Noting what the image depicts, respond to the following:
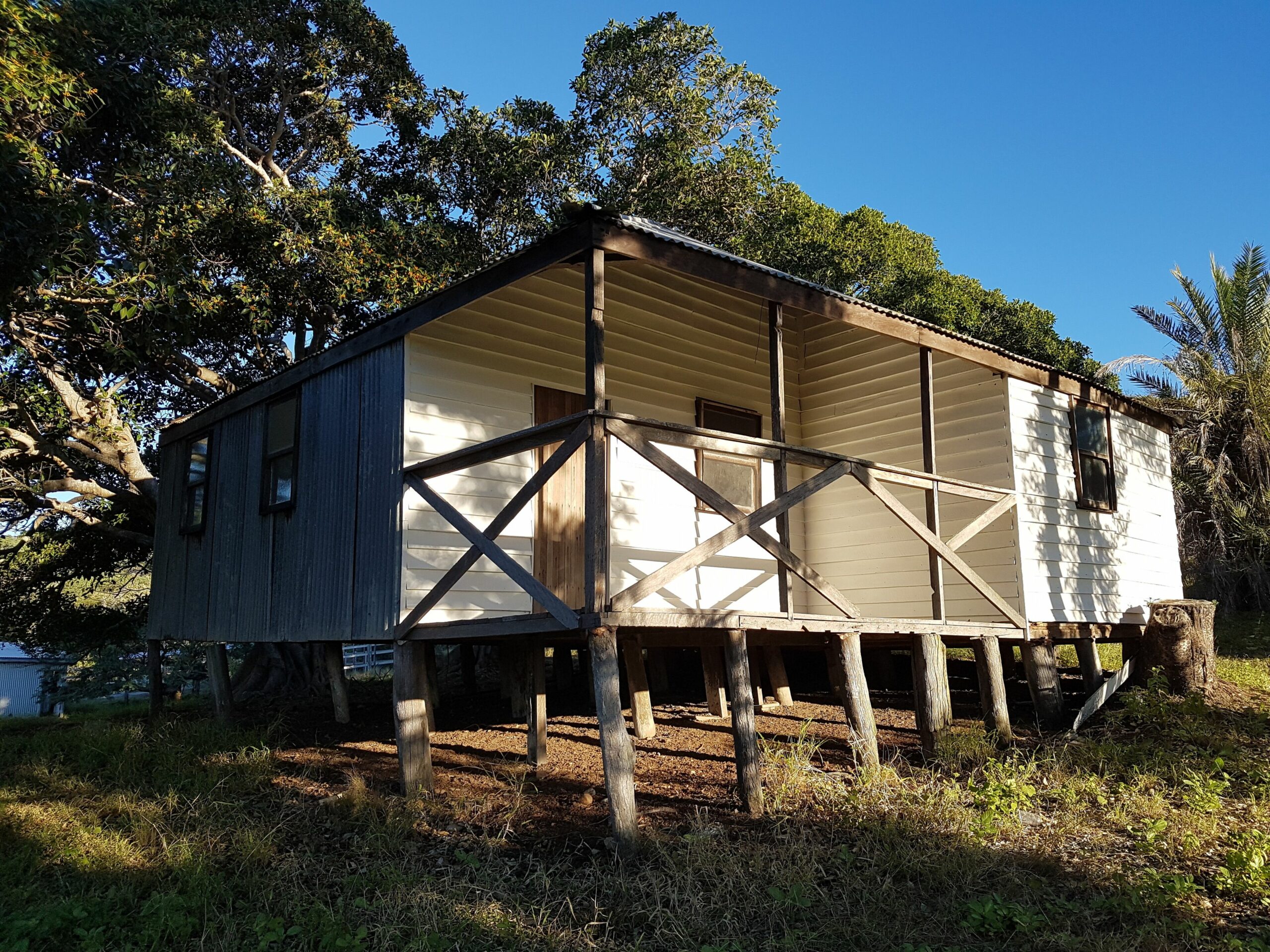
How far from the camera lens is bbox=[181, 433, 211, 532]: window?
12555 mm

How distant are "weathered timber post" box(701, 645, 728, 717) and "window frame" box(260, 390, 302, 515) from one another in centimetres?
462

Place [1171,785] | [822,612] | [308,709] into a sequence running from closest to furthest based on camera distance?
1. [1171,785]
2. [822,612]
3. [308,709]

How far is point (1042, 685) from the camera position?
10.9 m

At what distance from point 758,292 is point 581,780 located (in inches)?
172

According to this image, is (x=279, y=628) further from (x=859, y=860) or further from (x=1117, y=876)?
(x=1117, y=876)

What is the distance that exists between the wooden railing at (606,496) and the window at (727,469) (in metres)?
1.76

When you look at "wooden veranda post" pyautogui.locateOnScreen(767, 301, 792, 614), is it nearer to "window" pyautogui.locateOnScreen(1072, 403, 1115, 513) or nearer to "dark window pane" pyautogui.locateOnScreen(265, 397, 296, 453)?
"window" pyautogui.locateOnScreen(1072, 403, 1115, 513)

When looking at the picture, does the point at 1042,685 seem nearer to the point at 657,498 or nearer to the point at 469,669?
the point at 657,498

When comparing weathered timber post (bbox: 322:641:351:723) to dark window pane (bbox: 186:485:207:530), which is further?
dark window pane (bbox: 186:485:207:530)

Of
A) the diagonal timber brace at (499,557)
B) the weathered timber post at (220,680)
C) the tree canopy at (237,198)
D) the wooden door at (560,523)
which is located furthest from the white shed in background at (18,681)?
the diagonal timber brace at (499,557)

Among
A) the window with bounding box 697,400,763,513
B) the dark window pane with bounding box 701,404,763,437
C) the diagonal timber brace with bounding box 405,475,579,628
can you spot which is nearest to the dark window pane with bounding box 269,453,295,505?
the diagonal timber brace with bounding box 405,475,579,628

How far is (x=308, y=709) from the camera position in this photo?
14.0m

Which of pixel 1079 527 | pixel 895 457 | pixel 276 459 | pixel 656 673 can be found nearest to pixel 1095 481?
pixel 1079 527

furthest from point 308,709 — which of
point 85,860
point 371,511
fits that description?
point 85,860
